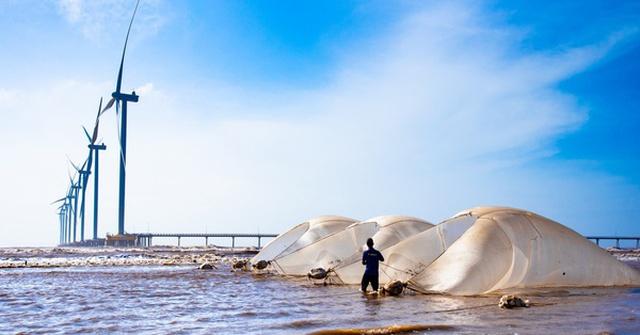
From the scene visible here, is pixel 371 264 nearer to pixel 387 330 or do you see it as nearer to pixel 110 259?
pixel 387 330

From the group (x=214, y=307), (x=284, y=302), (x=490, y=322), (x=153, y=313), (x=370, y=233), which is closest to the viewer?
(x=490, y=322)

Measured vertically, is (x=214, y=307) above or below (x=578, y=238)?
Answer: below

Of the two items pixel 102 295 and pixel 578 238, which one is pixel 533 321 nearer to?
pixel 578 238

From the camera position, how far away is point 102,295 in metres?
15.7

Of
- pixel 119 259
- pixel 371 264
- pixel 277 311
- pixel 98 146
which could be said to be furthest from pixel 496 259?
pixel 98 146

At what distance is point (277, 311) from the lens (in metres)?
12.3

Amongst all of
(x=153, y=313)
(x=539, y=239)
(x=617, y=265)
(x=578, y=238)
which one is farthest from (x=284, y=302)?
(x=617, y=265)

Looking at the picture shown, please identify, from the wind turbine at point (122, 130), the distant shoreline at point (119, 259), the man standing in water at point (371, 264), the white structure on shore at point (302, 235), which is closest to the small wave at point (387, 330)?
the man standing in water at point (371, 264)

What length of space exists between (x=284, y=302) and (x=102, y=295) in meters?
5.32

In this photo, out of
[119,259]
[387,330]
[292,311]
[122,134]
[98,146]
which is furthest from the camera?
[98,146]

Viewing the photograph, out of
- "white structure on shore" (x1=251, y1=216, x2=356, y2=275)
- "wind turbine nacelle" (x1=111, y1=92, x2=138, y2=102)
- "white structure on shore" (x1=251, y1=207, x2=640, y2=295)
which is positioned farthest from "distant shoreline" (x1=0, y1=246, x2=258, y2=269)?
"wind turbine nacelle" (x1=111, y1=92, x2=138, y2=102)

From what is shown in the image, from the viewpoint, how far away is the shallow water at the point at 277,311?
396 inches

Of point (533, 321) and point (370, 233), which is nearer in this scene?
point (533, 321)

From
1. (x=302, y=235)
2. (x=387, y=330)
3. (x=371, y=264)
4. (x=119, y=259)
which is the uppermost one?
(x=302, y=235)
